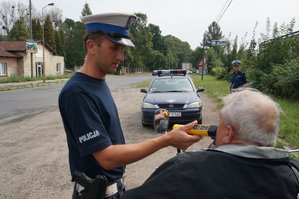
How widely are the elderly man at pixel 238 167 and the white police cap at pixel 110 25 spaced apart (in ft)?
2.65

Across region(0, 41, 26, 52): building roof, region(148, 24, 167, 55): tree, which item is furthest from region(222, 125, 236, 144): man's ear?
region(148, 24, 167, 55): tree

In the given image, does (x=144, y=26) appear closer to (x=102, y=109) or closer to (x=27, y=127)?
(x=27, y=127)

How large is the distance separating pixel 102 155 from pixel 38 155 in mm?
5502

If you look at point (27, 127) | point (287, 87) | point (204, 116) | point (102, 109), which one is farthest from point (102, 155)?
point (287, 87)

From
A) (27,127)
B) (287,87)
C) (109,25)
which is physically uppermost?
(109,25)

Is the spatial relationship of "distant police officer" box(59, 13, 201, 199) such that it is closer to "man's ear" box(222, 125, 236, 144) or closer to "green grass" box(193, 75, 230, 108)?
"man's ear" box(222, 125, 236, 144)

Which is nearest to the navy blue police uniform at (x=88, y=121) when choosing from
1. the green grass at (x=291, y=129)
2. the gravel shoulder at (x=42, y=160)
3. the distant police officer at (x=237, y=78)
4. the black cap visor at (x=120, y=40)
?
the black cap visor at (x=120, y=40)

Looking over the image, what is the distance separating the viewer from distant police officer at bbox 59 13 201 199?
2.05 metres

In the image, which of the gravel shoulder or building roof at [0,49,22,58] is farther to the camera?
building roof at [0,49,22,58]

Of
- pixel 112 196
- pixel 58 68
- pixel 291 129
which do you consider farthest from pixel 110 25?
pixel 58 68

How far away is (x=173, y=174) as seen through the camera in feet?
5.73

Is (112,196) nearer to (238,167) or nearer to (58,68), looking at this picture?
(238,167)

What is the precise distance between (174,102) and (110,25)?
7554mm

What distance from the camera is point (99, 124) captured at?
2.09m
